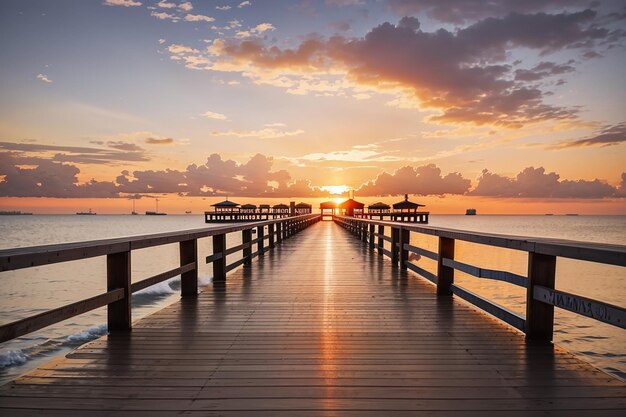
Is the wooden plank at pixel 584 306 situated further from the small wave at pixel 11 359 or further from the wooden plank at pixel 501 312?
the small wave at pixel 11 359

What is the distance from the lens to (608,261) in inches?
104

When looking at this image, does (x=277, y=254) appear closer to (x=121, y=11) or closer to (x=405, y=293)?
(x=405, y=293)

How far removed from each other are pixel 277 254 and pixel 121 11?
10001 millimetres

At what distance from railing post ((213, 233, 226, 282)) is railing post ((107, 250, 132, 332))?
2838mm

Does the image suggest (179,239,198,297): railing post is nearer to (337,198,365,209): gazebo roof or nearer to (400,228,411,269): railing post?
(400,228,411,269): railing post

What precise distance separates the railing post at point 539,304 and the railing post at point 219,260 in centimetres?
489

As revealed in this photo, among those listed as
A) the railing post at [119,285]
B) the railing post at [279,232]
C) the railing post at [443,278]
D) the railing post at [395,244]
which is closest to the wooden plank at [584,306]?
the railing post at [443,278]

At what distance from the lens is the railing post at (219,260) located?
22.7 feet

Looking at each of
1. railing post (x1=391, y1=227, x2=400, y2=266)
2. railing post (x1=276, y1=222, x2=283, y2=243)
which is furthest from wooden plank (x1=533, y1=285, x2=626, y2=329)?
railing post (x1=276, y1=222, x2=283, y2=243)

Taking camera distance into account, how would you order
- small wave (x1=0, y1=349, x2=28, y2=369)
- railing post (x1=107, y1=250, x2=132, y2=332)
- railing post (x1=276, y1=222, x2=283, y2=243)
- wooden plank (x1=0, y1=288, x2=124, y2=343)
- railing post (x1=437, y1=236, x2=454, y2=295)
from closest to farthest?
wooden plank (x1=0, y1=288, x2=124, y2=343)
railing post (x1=107, y1=250, x2=132, y2=332)
railing post (x1=437, y1=236, x2=454, y2=295)
small wave (x1=0, y1=349, x2=28, y2=369)
railing post (x1=276, y1=222, x2=283, y2=243)

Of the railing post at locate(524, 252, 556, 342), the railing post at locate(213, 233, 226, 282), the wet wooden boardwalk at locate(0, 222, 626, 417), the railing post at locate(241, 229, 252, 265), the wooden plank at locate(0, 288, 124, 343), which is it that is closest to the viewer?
the wet wooden boardwalk at locate(0, 222, 626, 417)

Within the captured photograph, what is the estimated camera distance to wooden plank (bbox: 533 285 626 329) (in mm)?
2529

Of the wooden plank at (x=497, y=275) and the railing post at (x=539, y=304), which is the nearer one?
the railing post at (x=539, y=304)

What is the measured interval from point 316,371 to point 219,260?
4.60m
